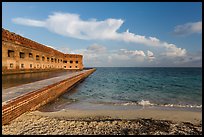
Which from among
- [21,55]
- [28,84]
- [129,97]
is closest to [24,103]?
[28,84]

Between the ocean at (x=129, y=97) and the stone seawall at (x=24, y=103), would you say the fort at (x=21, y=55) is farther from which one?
the stone seawall at (x=24, y=103)

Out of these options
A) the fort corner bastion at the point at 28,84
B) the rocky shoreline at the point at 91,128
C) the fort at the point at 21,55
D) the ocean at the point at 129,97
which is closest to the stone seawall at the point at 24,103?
the fort corner bastion at the point at 28,84

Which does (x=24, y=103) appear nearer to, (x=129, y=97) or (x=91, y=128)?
(x=91, y=128)

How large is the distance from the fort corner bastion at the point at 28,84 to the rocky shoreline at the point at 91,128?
0.58 metres

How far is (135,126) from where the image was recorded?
20.6ft

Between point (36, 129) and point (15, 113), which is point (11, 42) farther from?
point (36, 129)

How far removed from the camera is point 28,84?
38.1 ft

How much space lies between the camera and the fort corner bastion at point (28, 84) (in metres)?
6.70

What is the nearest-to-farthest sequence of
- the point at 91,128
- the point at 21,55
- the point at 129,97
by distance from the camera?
the point at 91,128, the point at 129,97, the point at 21,55

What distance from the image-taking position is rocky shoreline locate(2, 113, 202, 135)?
545 centimetres

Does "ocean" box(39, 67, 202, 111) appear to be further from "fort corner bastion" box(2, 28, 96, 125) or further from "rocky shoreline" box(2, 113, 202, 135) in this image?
"rocky shoreline" box(2, 113, 202, 135)

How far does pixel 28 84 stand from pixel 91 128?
7.46 m

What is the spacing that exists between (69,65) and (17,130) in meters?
47.0

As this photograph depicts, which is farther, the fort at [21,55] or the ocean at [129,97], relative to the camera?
the fort at [21,55]
